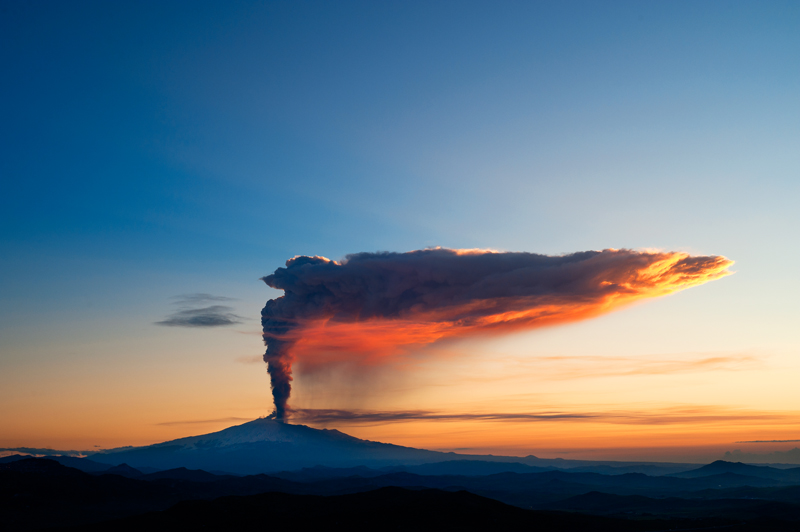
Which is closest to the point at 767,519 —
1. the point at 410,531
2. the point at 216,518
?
the point at 410,531

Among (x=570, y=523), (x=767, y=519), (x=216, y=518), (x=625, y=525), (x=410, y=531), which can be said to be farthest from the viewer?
(x=767, y=519)

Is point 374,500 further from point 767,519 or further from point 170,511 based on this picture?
point 767,519

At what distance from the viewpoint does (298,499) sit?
17212 centimetres

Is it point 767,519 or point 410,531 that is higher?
point 410,531

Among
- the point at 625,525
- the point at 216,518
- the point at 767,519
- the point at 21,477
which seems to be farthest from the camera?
the point at 21,477

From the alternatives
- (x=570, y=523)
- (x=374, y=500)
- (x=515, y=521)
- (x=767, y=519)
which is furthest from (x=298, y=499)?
(x=767, y=519)

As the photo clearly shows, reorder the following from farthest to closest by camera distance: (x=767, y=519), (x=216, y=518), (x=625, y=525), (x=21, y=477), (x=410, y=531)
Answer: (x=21, y=477) → (x=767, y=519) → (x=625, y=525) → (x=216, y=518) → (x=410, y=531)

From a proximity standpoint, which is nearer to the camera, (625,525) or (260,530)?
(260,530)

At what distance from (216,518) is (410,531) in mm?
52671

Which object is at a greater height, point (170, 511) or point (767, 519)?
point (170, 511)

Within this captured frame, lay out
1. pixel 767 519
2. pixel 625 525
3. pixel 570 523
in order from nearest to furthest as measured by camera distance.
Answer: pixel 570 523 → pixel 625 525 → pixel 767 519

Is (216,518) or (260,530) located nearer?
(260,530)

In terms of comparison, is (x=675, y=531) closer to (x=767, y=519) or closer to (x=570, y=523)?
(x=570, y=523)

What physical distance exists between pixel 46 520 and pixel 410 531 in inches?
4734
